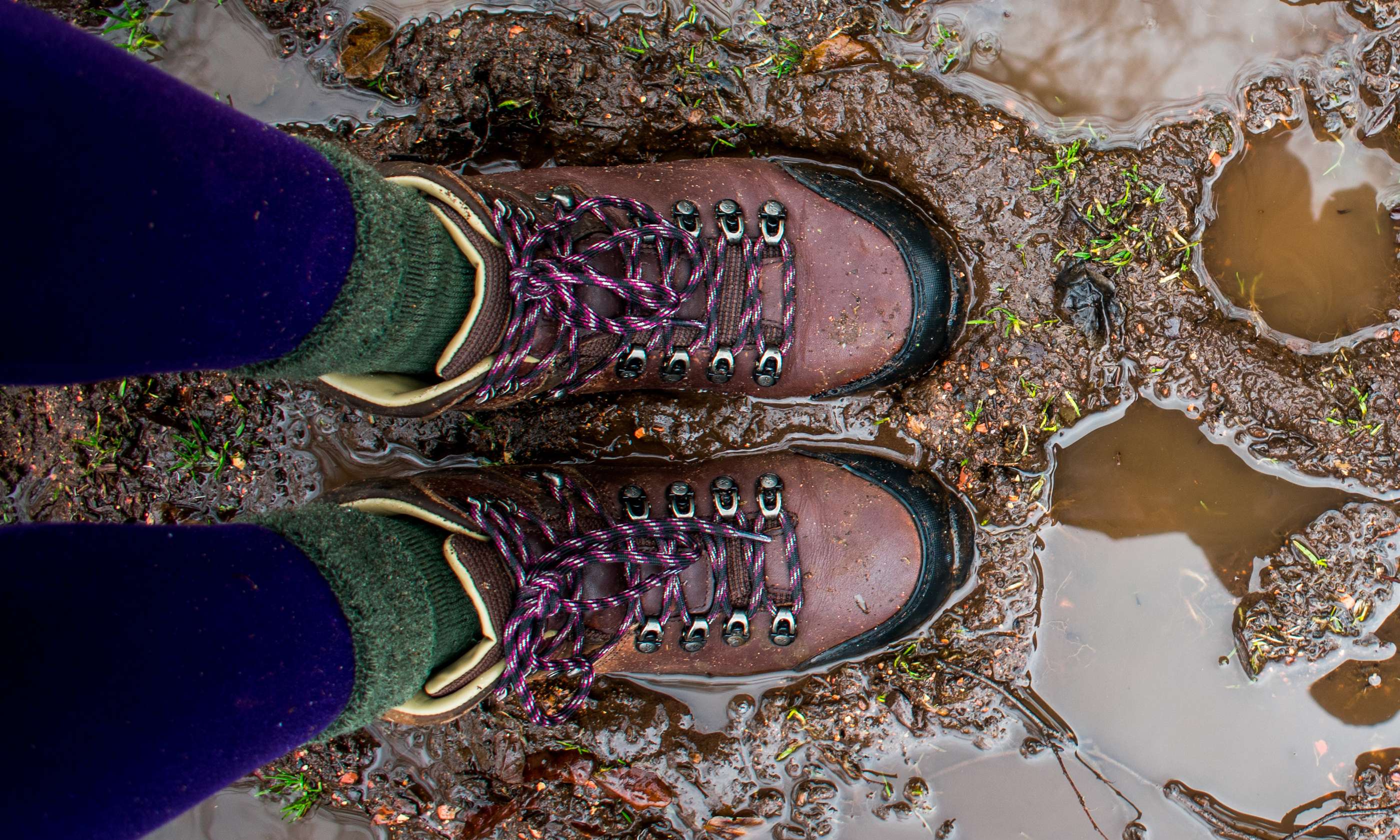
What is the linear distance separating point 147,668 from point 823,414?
214cm

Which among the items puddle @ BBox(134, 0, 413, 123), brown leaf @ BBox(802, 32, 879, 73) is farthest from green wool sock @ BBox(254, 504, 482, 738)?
brown leaf @ BBox(802, 32, 879, 73)

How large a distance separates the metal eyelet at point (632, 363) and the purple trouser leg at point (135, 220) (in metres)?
1.00

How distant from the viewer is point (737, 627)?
266cm

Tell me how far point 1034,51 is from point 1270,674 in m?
2.34

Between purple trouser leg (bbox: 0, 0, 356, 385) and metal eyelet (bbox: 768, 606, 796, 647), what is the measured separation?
167 cm

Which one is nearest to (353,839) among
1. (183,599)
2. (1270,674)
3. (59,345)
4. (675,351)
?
(183,599)

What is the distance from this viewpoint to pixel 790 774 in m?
3.04

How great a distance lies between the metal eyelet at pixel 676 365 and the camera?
263 cm

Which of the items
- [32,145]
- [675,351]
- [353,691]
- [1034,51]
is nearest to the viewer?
[32,145]

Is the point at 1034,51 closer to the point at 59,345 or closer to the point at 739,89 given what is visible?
the point at 739,89

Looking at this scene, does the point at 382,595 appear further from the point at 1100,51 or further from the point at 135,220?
the point at 1100,51

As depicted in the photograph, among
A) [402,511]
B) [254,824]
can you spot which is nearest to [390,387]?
[402,511]

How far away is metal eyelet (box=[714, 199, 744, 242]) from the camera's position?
2.59 m

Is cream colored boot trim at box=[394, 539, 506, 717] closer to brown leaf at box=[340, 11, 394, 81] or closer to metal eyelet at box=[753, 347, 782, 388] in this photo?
metal eyelet at box=[753, 347, 782, 388]
